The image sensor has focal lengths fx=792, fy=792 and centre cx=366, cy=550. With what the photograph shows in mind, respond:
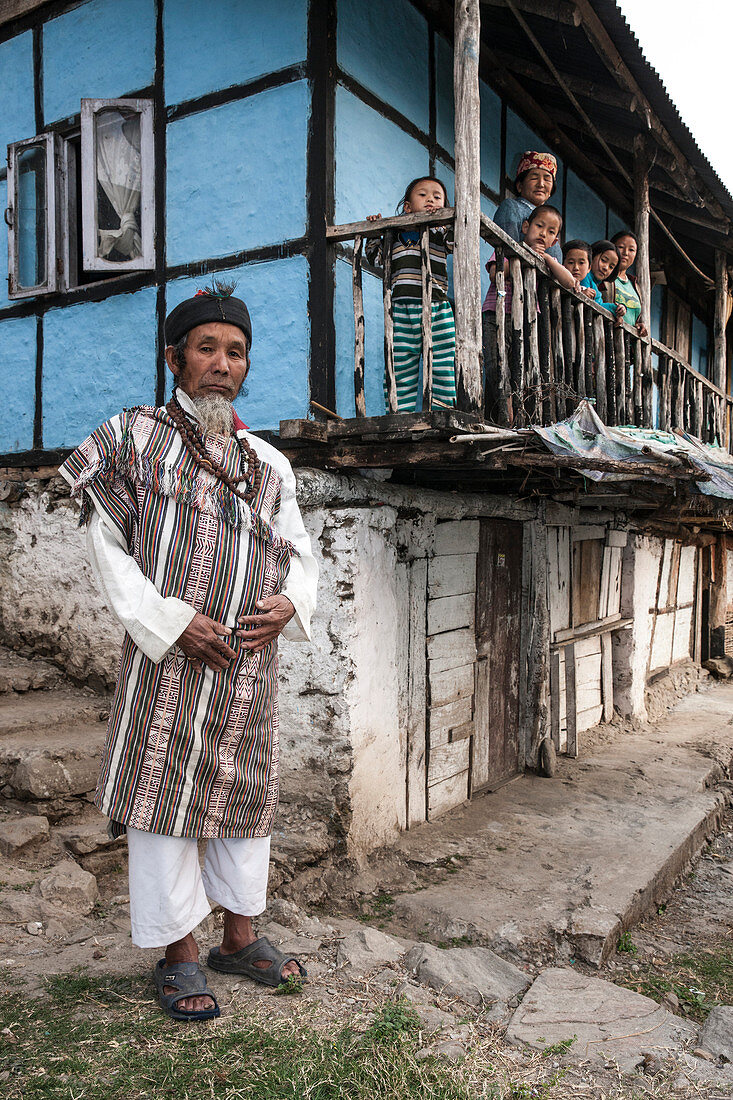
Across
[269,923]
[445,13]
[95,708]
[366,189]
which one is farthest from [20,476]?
[445,13]

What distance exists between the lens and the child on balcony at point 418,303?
422 centimetres

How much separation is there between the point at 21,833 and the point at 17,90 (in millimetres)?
5197

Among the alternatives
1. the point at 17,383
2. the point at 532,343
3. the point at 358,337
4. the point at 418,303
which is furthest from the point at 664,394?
the point at 17,383

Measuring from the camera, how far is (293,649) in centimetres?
456

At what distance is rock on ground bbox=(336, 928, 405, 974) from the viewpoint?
9.37 feet

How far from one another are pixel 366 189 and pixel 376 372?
1.07m

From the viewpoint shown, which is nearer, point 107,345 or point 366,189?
point 366,189

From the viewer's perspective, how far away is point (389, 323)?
13.5ft

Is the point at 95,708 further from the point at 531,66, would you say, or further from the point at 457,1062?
the point at 531,66

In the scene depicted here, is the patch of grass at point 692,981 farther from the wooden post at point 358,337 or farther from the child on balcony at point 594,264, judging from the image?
the child on balcony at point 594,264

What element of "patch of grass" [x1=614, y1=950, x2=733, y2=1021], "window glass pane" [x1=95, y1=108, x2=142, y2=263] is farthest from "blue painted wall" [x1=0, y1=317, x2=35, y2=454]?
"patch of grass" [x1=614, y1=950, x2=733, y2=1021]

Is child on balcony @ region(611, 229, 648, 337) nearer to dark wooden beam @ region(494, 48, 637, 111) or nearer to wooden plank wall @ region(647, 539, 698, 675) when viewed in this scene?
dark wooden beam @ region(494, 48, 637, 111)

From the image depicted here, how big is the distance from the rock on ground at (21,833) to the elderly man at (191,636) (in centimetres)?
164

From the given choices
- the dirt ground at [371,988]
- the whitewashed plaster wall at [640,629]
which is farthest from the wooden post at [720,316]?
the dirt ground at [371,988]
